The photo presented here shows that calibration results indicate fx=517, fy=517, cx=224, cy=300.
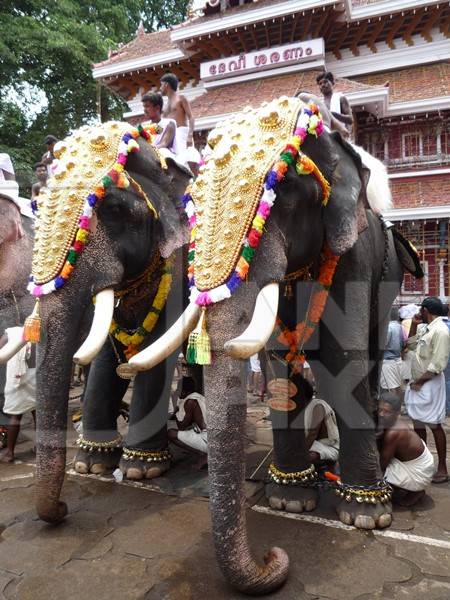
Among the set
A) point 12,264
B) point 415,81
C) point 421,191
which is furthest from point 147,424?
point 415,81

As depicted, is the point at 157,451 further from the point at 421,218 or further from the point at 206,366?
the point at 421,218

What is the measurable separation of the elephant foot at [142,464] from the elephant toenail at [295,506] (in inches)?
40.9

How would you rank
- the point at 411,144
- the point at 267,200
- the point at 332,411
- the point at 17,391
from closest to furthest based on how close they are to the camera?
the point at 267,200 → the point at 332,411 → the point at 17,391 → the point at 411,144

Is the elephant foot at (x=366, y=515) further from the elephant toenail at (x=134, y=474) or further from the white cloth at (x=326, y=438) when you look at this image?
the elephant toenail at (x=134, y=474)

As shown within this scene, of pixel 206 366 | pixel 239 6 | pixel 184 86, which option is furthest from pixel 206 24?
pixel 206 366

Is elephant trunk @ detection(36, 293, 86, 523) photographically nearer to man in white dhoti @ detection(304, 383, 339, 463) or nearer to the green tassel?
the green tassel

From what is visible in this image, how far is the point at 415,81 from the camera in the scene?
12.3 metres

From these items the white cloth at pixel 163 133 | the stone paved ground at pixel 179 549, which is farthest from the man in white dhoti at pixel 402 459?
the white cloth at pixel 163 133

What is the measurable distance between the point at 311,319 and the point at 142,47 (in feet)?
54.3

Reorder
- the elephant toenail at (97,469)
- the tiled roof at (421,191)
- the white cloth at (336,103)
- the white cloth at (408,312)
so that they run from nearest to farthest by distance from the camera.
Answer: the elephant toenail at (97,469) < the white cloth at (336,103) < the white cloth at (408,312) < the tiled roof at (421,191)

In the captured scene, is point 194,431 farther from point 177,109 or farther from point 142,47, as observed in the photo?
point 142,47

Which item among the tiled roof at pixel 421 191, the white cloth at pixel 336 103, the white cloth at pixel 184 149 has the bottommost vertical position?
the white cloth at pixel 184 149

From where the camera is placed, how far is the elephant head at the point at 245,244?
2113 mm

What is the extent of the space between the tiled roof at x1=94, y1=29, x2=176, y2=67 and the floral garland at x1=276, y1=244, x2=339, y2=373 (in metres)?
14.3
